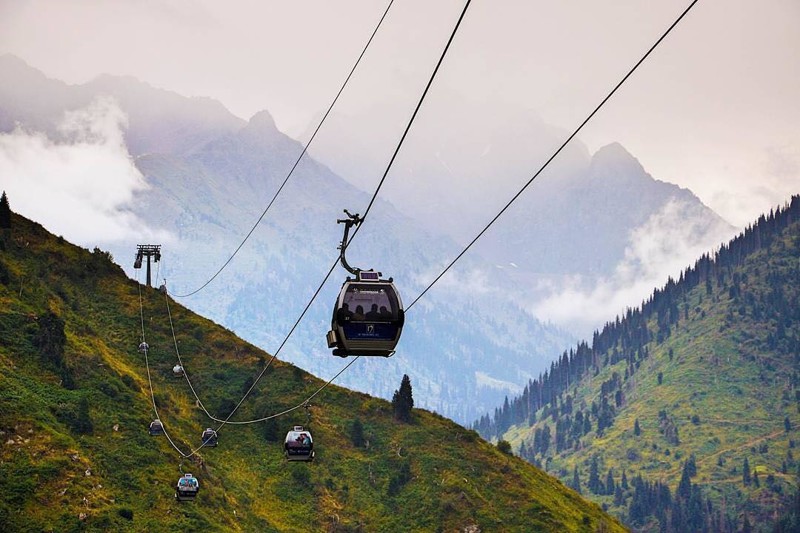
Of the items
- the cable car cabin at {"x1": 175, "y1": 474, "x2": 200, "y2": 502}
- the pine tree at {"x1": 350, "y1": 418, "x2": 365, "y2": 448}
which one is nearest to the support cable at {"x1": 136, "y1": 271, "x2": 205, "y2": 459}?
the cable car cabin at {"x1": 175, "y1": 474, "x2": 200, "y2": 502}

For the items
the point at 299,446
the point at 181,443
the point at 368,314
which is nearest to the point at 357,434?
the point at 181,443

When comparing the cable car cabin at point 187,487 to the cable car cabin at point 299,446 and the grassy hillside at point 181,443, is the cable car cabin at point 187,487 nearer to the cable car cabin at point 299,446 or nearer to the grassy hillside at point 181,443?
the grassy hillside at point 181,443

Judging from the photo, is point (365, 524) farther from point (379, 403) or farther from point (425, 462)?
point (379, 403)

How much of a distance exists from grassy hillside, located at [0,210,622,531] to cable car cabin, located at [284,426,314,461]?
1407 inches

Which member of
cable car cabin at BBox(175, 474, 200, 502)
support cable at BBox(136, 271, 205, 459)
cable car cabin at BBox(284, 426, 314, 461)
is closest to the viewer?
cable car cabin at BBox(284, 426, 314, 461)

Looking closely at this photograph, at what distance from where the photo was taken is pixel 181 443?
15100 centimetres

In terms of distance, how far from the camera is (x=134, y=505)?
128000 millimetres

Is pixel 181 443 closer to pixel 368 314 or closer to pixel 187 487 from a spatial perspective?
pixel 187 487

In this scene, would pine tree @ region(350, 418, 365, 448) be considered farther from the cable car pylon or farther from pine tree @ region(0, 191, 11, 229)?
the cable car pylon

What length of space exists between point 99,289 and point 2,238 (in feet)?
59.4

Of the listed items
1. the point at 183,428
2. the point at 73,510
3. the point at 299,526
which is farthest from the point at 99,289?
A: the point at 73,510

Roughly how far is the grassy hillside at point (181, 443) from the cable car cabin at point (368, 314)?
8106 cm

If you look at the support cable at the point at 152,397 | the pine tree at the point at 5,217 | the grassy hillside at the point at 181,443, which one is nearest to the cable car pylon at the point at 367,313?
the grassy hillside at the point at 181,443

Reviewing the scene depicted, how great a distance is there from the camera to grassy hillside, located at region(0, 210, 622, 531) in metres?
128
